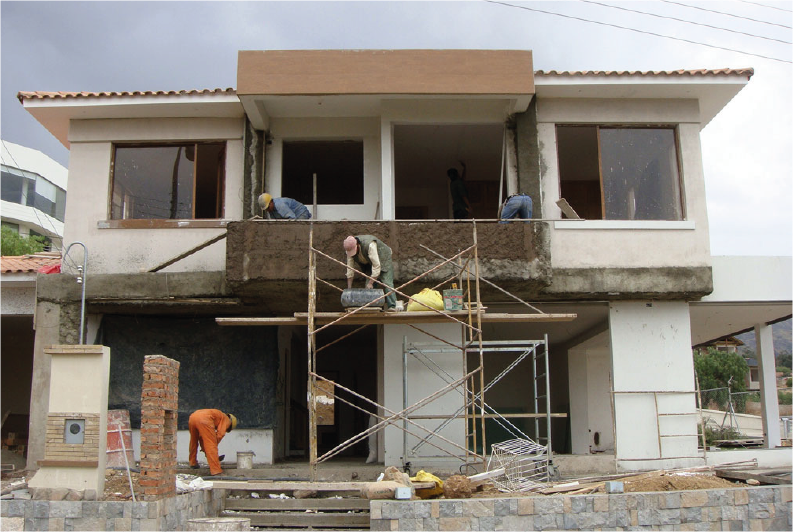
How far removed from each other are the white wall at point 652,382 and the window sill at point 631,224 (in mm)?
1348

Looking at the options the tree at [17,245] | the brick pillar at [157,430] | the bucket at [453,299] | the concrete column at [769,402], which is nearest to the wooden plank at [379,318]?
the bucket at [453,299]

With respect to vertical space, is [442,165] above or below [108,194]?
above

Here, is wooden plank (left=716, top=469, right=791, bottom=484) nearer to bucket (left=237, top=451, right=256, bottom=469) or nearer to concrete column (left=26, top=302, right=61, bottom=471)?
bucket (left=237, top=451, right=256, bottom=469)

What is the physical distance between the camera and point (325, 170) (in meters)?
17.7

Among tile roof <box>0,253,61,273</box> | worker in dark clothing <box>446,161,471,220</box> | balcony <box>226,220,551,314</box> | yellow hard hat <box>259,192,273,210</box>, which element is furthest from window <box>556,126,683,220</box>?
tile roof <box>0,253,61,273</box>

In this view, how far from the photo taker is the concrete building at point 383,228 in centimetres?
1389

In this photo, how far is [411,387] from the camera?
14477 mm

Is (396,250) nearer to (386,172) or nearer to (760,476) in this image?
(386,172)

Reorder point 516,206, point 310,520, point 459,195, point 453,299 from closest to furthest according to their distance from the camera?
point 310,520
point 453,299
point 516,206
point 459,195

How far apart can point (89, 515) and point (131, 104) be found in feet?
25.8

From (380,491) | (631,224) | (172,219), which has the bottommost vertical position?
(380,491)

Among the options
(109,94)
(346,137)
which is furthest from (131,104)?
(346,137)

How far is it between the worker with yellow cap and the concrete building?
0.49 metres

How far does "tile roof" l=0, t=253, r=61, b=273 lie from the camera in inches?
592
